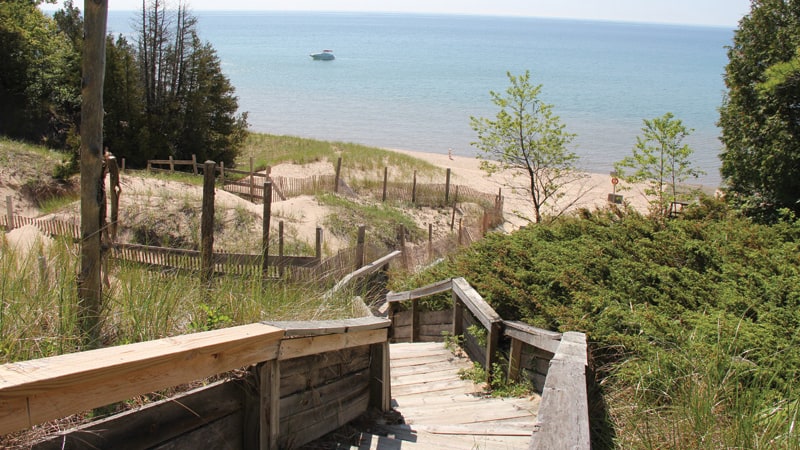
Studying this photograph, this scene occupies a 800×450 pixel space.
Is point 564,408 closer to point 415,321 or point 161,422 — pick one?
point 161,422

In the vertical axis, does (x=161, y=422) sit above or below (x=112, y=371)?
below

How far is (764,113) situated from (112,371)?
1195 cm

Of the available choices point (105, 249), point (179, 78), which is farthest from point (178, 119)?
point (105, 249)

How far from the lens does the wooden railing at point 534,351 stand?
288cm

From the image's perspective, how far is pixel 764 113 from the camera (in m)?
11.5

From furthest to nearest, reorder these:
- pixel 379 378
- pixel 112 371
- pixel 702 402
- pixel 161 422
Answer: pixel 379 378 → pixel 702 402 → pixel 161 422 → pixel 112 371

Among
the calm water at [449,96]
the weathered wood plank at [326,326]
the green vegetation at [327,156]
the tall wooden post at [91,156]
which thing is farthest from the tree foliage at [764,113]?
the green vegetation at [327,156]

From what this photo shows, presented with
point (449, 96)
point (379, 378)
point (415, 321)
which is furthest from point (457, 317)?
point (449, 96)

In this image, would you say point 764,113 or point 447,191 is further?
point 447,191

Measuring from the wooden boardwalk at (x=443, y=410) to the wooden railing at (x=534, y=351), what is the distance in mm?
305

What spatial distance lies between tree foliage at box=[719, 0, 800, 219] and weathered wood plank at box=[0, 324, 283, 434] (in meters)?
9.57

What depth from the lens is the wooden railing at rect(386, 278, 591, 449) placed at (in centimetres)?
288

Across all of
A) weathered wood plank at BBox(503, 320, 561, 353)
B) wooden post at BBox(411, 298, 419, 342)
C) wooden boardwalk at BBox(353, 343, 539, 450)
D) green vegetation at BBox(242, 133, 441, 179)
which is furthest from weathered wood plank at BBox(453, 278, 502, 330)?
green vegetation at BBox(242, 133, 441, 179)

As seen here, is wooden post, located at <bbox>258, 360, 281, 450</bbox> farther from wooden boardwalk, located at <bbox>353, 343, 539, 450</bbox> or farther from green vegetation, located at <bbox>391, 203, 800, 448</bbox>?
green vegetation, located at <bbox>391, 203, 800, 448</bbox>
